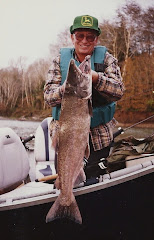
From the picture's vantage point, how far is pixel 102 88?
269 cm

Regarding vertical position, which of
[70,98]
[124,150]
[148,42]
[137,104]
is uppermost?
[148,42]

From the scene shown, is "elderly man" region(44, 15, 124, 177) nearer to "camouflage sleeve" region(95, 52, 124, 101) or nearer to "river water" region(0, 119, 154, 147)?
"camouflage sleeve" region(95, 52, 124, 101)

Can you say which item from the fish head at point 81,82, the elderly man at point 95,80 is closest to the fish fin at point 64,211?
the elderly man at point 95,80

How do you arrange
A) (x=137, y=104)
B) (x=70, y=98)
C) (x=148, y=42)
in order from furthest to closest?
(x=148, y=42)
(x=137, y=104)
(x=70, y=98)

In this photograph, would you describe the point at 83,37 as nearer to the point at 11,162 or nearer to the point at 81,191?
the point at 81,191

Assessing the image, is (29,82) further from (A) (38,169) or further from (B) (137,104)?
(A) (38,169)

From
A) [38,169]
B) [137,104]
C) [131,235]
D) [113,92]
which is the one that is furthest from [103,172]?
[137,104]

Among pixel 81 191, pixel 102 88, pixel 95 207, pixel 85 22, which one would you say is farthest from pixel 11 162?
pixel 85 22

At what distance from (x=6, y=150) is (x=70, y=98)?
1.87 meters

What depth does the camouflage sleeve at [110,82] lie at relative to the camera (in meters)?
2.66

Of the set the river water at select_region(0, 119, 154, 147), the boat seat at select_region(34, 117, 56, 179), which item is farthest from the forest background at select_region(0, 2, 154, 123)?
the boat seat at select_region(34, 117, 56, 179)

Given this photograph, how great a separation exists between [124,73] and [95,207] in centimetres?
2670

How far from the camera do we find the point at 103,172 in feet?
11.8

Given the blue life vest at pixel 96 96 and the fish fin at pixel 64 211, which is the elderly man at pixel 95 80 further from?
the fish fin at pixel 64 211
